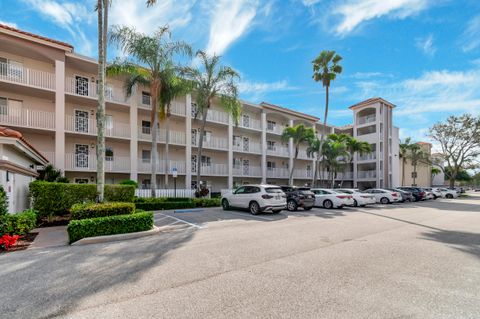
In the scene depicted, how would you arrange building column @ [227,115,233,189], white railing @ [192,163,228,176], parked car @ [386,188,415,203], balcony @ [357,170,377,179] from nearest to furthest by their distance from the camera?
1. white railing @ [192,163,228,176]
2. parked car @ [386,188,415,203]
3. building column @ [227,115,233,189]
4. balcony @ [357,170,377,179]

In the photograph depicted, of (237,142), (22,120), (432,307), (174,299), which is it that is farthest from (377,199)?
(22,120)

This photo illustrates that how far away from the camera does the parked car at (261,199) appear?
1370 centimetres

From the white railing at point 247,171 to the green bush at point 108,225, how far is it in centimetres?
1883

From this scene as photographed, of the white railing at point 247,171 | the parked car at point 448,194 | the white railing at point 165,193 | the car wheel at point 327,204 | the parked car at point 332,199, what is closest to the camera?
the parked car at point 332,199

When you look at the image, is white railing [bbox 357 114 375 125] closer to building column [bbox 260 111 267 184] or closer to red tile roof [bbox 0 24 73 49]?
building column [bbox 260 111 267 184]

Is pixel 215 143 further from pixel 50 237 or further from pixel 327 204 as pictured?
pixel 50 237

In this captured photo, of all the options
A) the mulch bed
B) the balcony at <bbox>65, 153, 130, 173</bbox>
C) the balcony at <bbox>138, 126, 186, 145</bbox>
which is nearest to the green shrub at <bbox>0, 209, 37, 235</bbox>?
the mulch bed

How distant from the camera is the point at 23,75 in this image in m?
17.0

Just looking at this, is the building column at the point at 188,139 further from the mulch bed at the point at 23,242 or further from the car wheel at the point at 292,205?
the mulch bed at the point at 23,242

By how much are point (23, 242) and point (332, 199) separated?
17.0 m

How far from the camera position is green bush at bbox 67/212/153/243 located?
26.0ft

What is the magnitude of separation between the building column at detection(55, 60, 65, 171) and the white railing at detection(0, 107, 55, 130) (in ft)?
1.72

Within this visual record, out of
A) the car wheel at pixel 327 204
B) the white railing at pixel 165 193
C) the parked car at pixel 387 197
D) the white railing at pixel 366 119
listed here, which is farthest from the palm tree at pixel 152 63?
the white railing at pixel 366 119

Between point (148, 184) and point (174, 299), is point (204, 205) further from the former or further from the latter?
point (174, 299)
